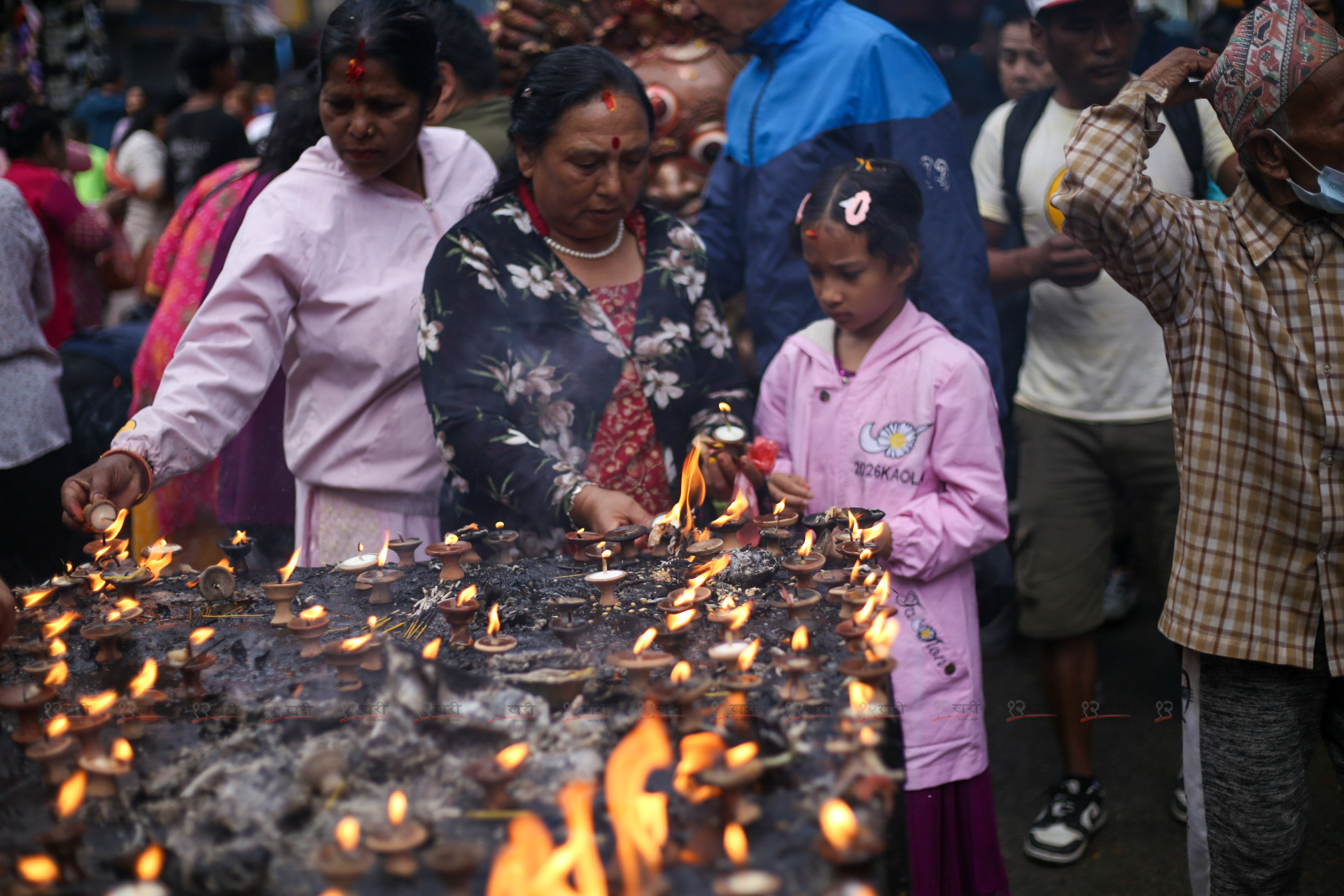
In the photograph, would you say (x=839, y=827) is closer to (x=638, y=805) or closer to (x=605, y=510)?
(x=638, y=805)

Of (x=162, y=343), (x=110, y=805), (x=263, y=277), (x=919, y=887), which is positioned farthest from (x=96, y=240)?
(x=919, y=887)

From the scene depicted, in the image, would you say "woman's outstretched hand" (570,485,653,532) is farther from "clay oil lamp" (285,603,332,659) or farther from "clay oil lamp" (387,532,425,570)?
"clay oil lamp" (285,603,332,659)

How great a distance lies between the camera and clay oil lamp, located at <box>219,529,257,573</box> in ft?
8.62

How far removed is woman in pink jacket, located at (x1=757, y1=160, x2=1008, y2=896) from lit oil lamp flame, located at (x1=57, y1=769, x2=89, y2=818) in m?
1.80

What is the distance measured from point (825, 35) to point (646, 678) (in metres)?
2.65

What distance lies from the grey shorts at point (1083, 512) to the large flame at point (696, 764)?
8.32 feet

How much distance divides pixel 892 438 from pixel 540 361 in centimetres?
105

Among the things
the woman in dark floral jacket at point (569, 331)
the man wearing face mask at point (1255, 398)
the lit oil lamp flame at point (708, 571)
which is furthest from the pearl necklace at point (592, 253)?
the man wearing face mask at point (1255, 398)

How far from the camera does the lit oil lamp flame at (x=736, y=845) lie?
141cm

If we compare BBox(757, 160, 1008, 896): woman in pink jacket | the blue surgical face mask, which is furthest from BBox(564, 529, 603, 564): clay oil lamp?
the blue surgical face mask

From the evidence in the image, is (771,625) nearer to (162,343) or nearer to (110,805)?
(110,805)

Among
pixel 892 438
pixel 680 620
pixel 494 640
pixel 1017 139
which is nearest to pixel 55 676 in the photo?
pixel 494 640

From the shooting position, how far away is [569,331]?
3006mm

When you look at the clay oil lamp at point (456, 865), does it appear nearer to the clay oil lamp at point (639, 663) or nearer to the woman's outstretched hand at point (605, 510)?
the clay oil lamp at point (639, 663)
